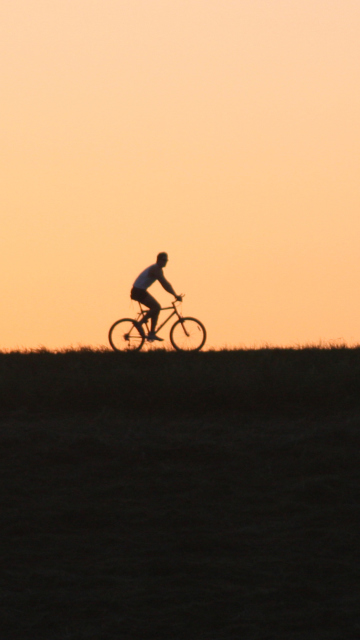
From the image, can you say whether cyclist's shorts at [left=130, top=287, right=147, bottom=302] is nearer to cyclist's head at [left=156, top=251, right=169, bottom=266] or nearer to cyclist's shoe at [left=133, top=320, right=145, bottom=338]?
cyclist's shoe at [left=133, top=320, right=145, bottom=338]

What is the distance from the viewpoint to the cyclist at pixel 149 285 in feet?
62.3

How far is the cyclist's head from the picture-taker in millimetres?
18984

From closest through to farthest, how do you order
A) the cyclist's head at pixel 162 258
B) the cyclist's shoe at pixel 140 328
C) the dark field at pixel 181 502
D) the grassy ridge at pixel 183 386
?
1. the dark field at pixel 181 502
2. the grassy ridge at pixel 183 386
3. the cyclist's head at pixel 162 258
4. the cyclist's shoe at pixel 140 328

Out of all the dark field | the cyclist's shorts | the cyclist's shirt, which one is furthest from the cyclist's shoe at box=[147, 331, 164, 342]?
the dark field

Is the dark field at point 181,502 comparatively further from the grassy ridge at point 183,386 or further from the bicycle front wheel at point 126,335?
the bicycle front wheel at point 126,335

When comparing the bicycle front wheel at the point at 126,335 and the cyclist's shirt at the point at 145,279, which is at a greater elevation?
the cyclist's shirt at the point at 145,279

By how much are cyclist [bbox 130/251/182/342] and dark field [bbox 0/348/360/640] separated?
1.79m

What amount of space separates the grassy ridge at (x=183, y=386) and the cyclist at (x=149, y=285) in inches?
54.3

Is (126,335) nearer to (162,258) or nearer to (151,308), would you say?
(151,308)

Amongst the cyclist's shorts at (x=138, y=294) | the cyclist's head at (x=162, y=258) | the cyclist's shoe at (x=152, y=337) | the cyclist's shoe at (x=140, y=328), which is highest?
the cyclist's head at (x=162, y=258)

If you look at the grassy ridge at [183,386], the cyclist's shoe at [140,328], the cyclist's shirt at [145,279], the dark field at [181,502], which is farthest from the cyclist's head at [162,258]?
the dark field at [181,502]

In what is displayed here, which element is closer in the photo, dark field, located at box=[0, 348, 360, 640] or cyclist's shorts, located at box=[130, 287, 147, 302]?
dark field, located at box=[0, 348, 360, 640]

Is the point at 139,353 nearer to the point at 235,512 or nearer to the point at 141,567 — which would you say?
the point at 235,512

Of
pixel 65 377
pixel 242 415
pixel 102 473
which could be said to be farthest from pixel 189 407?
pixel 102 473
